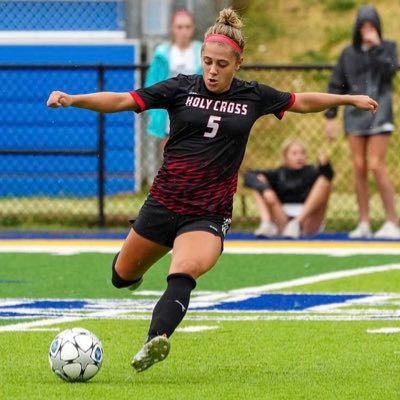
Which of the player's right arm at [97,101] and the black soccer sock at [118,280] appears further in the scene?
the black soccer sock at [118,280]

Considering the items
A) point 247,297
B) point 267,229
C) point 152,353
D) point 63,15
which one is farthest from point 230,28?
point 63,15

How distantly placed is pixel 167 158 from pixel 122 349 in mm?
1160

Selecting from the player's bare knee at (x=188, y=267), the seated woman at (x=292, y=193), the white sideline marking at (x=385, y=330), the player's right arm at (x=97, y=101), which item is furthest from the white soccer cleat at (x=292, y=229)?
the player's bare knee at (x=188, y=267)

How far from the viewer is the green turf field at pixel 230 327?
7.54 metres

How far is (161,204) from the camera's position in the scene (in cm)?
854

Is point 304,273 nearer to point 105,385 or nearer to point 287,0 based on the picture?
point 105,385

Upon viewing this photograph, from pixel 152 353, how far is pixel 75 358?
17.5 inches

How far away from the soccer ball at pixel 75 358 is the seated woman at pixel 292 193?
8.17 meters

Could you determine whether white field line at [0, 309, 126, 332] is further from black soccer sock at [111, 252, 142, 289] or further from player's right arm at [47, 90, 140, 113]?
player's right arm at [47, 90, 140, 113]

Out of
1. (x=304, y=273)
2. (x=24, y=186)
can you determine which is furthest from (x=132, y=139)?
(x=304, y=273)

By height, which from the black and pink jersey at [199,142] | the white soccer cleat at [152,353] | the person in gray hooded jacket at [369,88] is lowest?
the person in gray hooded jacket at [369,88]

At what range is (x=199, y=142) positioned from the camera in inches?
336

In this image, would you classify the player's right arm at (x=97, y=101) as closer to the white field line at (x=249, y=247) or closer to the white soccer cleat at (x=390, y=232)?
the white field line at (x=249, y=247)

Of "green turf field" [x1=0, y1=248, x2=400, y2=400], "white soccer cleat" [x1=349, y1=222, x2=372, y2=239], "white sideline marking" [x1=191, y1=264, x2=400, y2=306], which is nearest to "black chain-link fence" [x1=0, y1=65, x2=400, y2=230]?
"white soccer cleat" [x1=349, y1=222, x2=372, y2=239]
